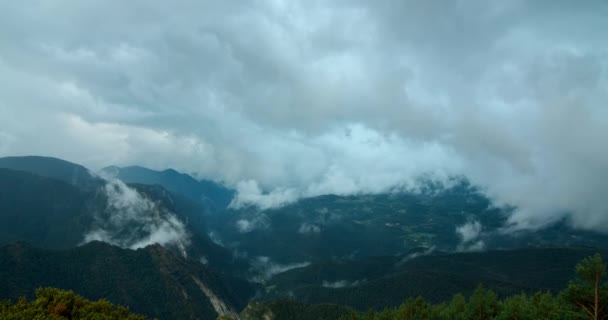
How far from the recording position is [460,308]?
110562 millimetres

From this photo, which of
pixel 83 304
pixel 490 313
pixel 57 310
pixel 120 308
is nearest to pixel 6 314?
pixel 57 310

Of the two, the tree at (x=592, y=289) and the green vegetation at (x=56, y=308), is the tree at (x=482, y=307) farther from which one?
the green vegetation at (x=56, y=308)

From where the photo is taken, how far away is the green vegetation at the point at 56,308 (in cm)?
3425

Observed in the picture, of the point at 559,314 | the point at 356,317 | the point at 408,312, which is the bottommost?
the point at 356,317

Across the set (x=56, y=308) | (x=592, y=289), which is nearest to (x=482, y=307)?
(x=592, y=289)

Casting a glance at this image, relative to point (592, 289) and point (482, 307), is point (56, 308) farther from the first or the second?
point (482, 307)

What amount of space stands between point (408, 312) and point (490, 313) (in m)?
36.7

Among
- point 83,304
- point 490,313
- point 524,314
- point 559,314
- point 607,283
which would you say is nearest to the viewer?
point 83,304

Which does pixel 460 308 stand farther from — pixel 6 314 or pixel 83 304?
pixel 6 314

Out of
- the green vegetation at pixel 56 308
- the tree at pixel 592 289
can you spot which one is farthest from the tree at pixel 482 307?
the green vegetation at pixel 56 308

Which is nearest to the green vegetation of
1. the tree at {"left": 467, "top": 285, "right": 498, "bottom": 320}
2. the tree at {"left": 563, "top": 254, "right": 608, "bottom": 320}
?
the tree at {"left": 563, "top": 254, "right": 608, "bottom": 320}

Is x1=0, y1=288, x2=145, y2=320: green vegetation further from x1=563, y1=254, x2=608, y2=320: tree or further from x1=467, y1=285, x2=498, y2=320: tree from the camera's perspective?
x1=467, y1=285, x2=498, y2=320: tree

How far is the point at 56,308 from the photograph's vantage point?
37.4 meters

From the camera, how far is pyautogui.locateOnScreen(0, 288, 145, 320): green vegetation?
34.2 metres
